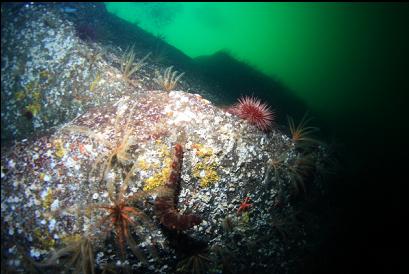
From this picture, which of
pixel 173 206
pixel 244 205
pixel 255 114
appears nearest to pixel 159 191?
pixel 173 206

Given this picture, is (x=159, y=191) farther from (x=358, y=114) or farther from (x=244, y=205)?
(x=358, y=114)

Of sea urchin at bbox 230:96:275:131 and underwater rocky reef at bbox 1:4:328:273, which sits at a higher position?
sea urchin at bbox 230:96:275:131

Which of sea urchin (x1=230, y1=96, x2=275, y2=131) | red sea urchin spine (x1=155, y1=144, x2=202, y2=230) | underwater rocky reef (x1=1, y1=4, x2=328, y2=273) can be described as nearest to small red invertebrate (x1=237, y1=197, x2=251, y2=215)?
underwater rocky reef (x1=1, y1=4, x2=328, y2=273)

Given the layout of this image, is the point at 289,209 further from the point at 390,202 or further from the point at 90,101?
the point at 390,202

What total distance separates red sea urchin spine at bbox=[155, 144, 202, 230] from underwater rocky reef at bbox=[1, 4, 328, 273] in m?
0.02

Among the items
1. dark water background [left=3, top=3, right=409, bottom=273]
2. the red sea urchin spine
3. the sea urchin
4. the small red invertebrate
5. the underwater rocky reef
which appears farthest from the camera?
dark water background [left=3, top=3, right=409, bottom=273]

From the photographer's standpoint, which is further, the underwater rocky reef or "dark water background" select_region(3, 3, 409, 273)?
"dark water background" select_region(3, 3, 409, 273)

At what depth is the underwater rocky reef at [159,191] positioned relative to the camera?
13.8 feet

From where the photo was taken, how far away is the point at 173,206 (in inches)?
168

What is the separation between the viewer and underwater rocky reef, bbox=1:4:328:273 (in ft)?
13.8

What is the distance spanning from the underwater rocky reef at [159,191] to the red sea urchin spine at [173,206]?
0.7 inches

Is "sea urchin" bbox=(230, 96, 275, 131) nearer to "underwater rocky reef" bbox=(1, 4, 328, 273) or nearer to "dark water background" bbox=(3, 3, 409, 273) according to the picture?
"underwater rocky reef" bbox=(1, 4, 328, 273)

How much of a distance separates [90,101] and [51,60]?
5.95 ft

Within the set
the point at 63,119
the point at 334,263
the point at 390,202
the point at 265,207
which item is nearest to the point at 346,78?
the point at 390,202
